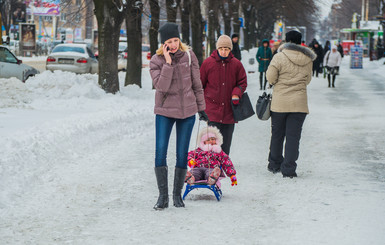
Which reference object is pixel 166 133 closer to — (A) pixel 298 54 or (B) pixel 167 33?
(B) pixel 167 33

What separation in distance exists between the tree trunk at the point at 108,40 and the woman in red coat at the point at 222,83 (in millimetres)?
9900

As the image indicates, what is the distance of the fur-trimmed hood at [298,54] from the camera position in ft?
27.7

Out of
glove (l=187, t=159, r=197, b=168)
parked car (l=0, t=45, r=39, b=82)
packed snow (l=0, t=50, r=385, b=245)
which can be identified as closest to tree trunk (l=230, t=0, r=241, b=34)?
parked car (l=0, t=45, r=39, b=82)

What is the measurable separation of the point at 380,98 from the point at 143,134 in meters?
10.9

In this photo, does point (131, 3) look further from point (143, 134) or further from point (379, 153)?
point (379, 153)

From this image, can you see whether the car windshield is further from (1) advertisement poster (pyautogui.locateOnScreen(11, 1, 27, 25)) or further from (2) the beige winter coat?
(1) advertisement poster (pyautogui.locateOnScreen(11, 1, 27, 25))

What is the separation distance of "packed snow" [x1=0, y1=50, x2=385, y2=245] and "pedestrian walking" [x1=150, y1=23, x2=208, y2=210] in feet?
1.56

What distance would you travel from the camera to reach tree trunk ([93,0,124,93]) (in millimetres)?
17688

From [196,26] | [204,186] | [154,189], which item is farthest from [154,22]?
[204,186]

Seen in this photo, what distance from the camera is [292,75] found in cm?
849

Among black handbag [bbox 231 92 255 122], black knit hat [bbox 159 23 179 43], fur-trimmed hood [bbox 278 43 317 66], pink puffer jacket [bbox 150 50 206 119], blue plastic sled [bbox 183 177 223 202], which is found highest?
black knit hat [bbox 159 23 179 43]

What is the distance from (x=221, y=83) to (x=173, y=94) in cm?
195

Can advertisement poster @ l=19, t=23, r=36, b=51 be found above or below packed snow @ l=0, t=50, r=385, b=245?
above

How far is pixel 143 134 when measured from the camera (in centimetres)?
1252
